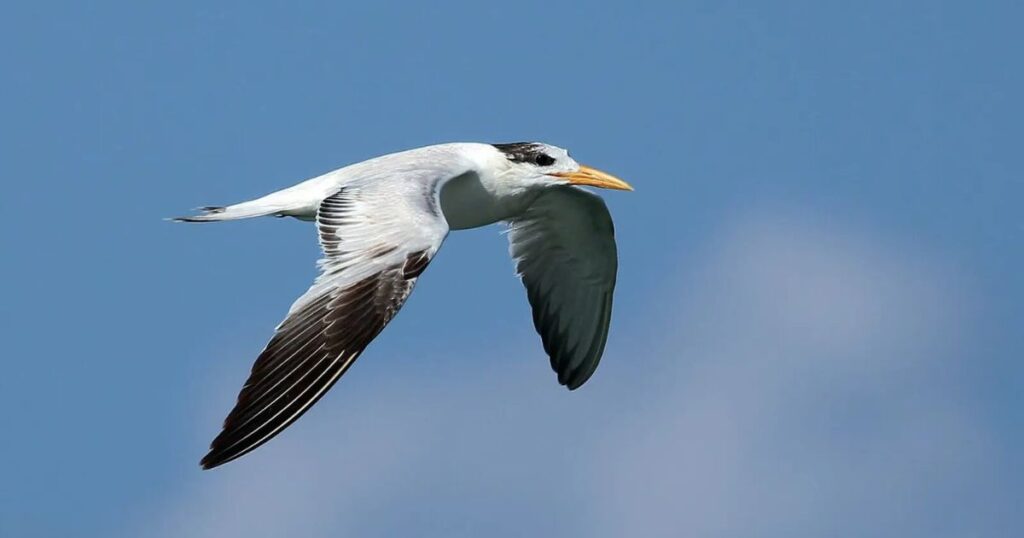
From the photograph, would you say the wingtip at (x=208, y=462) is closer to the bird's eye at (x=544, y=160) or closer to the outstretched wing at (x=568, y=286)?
the bird's eye at (x=544, y=160)

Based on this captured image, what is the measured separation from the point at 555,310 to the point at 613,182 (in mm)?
1952

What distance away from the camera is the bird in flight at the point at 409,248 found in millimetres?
12117

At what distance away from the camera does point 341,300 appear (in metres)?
12.8

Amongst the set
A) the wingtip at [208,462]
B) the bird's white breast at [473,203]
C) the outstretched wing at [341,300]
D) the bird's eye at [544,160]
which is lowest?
the wingtip at [208,462]

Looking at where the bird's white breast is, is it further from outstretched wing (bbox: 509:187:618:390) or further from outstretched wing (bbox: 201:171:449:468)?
outstretched wing (bbox: 201:171:449:468)

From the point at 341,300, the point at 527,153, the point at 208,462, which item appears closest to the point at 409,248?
the point at 341,300

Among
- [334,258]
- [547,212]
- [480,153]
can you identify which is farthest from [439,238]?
[547,212]

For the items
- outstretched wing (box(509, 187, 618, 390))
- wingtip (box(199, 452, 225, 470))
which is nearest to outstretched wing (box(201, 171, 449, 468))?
wingtip (box(199, 452, 225, 470))

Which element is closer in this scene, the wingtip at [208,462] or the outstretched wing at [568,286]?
the wingtip at [208,462]

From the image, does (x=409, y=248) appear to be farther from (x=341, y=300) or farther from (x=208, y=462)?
(x=208, y=462)

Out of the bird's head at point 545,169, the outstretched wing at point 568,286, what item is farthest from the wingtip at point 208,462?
the outstretched wing at point 568,286

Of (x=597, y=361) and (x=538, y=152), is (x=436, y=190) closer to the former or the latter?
(x=538, y=152)

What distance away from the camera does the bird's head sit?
635 inches

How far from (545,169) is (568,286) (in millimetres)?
1783
